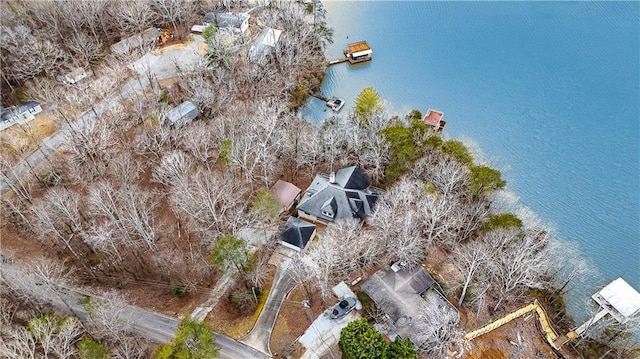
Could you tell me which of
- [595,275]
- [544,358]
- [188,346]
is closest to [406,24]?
[595,275]

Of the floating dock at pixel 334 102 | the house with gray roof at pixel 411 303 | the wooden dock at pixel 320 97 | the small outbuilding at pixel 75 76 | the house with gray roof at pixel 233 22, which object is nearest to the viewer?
the house with gray roof at pixel 411 303

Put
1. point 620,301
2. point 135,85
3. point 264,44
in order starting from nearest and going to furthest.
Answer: point 620,301 < point 135,85 < point 264,44

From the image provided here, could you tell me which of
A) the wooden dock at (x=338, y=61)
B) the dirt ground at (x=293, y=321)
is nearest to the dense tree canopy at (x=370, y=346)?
the dirt ground at (x=293, y=321)

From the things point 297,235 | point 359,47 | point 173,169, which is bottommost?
point 297,235

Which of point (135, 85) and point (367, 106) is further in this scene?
point (135, 85)

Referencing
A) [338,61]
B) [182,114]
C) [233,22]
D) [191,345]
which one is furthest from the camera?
[338,61]

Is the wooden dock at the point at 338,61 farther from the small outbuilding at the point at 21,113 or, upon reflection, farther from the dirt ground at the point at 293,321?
the dirt ground at the point at 293,321

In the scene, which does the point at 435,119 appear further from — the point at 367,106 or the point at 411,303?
the point at 411,303

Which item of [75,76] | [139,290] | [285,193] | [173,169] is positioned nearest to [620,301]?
[285,193]
